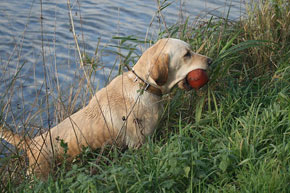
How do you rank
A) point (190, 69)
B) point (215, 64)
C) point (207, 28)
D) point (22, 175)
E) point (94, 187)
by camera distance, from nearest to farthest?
point (94, 187) < point (22, 175) < point (190, 69) < point (215, 64) < point (207, 28)

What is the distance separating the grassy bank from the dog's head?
0.16 m

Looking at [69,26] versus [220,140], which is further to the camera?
[69,26]

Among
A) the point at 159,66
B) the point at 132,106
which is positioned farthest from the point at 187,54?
the point at 132,106

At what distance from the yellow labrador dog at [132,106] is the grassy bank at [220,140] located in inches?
5.3

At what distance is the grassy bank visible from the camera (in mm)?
2924

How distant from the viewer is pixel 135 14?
8953mm

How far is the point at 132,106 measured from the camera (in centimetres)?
382

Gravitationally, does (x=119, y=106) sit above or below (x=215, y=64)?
below

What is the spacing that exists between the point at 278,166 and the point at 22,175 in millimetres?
1899

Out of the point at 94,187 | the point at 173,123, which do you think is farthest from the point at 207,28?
the point at 94,187

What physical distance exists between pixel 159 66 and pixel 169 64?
11 cm

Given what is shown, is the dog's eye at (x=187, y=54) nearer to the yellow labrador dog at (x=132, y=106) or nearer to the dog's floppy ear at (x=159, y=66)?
the yellow labrador dog at (x=132, y=106)

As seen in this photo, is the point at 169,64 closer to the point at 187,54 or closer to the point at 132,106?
the point at 187,54

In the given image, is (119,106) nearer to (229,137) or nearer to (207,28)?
(229,137)
